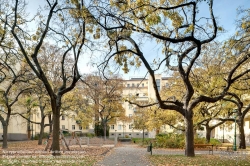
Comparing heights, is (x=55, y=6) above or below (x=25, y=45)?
above

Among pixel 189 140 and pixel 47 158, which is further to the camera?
pixel 189 140

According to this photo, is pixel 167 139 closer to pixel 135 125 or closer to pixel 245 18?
pixel 245 18

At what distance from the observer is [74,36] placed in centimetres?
1759

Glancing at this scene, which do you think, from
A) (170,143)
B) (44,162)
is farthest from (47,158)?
(170,143)

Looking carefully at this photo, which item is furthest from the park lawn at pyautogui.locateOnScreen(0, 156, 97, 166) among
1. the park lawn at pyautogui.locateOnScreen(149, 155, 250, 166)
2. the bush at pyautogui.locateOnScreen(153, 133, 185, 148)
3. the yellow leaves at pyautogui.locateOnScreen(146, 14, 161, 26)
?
the bush at pyautogui.locateOnScreen(153, 133, 185, 148)

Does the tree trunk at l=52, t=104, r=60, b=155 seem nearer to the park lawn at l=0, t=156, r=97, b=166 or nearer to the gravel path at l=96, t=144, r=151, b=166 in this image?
the park lawn at l=0, t=156, r=97, b=166

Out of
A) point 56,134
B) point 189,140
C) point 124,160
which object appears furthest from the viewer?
point 56,134

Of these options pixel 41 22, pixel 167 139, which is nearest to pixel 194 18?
pixel 41 22

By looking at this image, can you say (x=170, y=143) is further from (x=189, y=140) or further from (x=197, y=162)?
(x=197, y=162)

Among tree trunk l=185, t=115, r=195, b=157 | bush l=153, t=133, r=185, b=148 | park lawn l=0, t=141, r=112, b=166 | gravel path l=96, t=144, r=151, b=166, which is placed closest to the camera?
park lawn l=0, t=141, r=112, b=166

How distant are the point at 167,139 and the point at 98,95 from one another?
1710 cm

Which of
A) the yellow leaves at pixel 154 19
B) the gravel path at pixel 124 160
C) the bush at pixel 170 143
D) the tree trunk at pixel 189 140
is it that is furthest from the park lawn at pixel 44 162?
the bush at pixel 170 143

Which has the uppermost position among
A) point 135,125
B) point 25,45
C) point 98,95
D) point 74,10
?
point 74,10

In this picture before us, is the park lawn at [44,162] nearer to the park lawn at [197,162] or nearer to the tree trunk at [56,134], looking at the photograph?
the tree trunk at [56,134]
